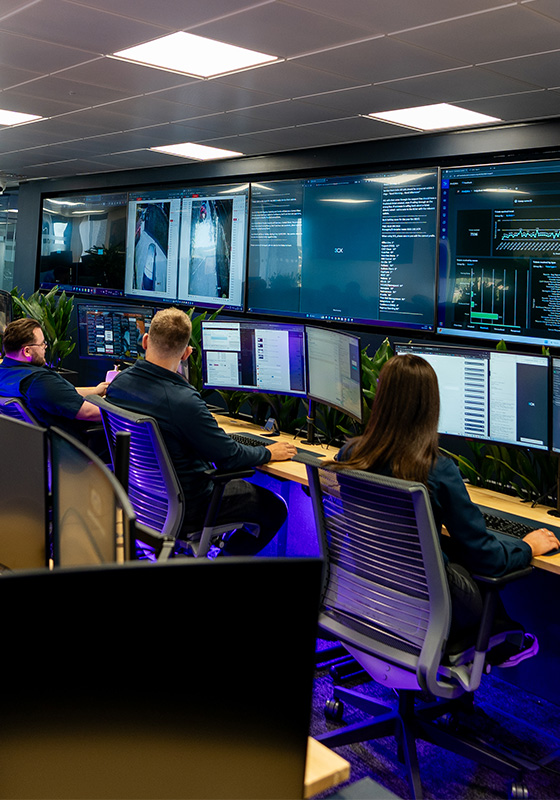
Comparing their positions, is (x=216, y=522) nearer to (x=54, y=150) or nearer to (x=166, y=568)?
(x=166, y=568)

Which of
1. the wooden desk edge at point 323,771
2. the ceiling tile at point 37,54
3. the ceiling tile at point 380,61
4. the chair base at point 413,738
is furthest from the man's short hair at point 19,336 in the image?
the wooden desk edge at point 323,771

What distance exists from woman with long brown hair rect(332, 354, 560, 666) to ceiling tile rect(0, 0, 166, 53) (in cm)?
183

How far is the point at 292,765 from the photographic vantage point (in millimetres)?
841

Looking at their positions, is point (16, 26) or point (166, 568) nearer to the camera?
point (166, 568)

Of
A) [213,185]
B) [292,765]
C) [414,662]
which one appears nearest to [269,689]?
[292,765]

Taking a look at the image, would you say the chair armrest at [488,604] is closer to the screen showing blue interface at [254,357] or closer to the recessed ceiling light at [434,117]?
the screen showing blue interface at [254,357]

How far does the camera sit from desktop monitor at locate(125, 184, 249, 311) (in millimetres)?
6312

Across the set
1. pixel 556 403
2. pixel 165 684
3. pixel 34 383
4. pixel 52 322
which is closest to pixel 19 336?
pixel 34 383

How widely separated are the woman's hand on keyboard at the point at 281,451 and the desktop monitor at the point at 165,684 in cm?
252

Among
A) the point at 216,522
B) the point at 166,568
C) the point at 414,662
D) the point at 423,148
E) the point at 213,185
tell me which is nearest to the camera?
the point at 166,568

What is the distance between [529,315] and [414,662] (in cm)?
281

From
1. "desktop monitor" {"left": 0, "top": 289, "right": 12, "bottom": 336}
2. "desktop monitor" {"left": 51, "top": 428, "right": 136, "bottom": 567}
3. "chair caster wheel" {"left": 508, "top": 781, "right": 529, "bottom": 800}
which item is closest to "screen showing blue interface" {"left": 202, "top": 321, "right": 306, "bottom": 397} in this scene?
"chair caster wheel" {"left": 508, "top": 781, "right": 529, "bottom": 800}

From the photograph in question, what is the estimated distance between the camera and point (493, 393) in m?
2.86

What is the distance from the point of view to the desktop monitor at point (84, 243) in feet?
25.3
